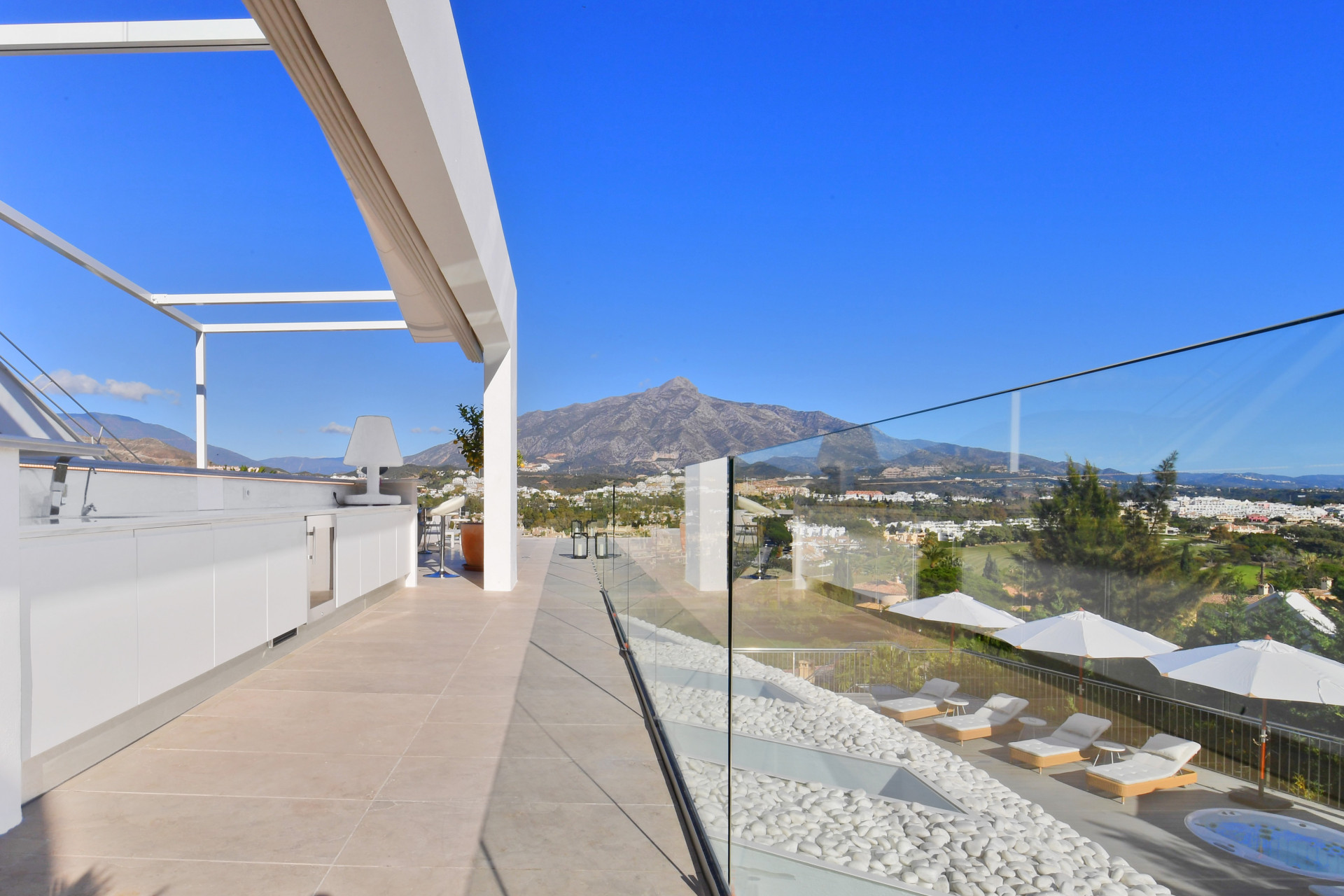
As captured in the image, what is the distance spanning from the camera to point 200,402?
8.63m

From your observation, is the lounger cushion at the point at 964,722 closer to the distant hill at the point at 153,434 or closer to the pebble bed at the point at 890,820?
the pebble bed at the point at 890,820

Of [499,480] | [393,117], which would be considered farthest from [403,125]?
[499,480]

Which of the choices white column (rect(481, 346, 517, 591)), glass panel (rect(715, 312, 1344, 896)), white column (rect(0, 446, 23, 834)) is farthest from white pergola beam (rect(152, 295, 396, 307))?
glass panel (rect(715, 312, 1344, 896))

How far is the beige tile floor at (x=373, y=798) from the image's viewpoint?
6.38 ft

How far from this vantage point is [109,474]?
159 inches

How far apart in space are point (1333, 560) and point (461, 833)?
7.86ft

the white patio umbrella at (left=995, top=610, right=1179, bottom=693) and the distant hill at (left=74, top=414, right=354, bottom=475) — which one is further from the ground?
the distant hill at (left=74, top=414, right=354, bottom=475)

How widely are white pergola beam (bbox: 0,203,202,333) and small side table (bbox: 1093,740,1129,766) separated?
283 inches

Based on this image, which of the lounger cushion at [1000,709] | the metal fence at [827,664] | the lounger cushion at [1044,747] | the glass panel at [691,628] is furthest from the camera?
the glass panel at [691,628]

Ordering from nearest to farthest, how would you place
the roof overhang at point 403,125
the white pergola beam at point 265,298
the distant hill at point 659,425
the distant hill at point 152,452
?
the roof overhang at point 403,125
the distant hill at point 152,452
the white pergola beam at point 265,298
the distant hill at point 659,425

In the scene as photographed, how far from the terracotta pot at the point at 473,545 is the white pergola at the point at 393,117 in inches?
133

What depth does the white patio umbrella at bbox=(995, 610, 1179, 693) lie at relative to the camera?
643 mm

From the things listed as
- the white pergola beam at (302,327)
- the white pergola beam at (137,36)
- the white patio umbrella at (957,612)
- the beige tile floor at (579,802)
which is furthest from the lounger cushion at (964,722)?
the white pergola beam at (302,327)

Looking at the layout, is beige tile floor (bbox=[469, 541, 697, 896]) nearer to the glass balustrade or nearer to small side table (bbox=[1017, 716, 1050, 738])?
the glass balustrade
